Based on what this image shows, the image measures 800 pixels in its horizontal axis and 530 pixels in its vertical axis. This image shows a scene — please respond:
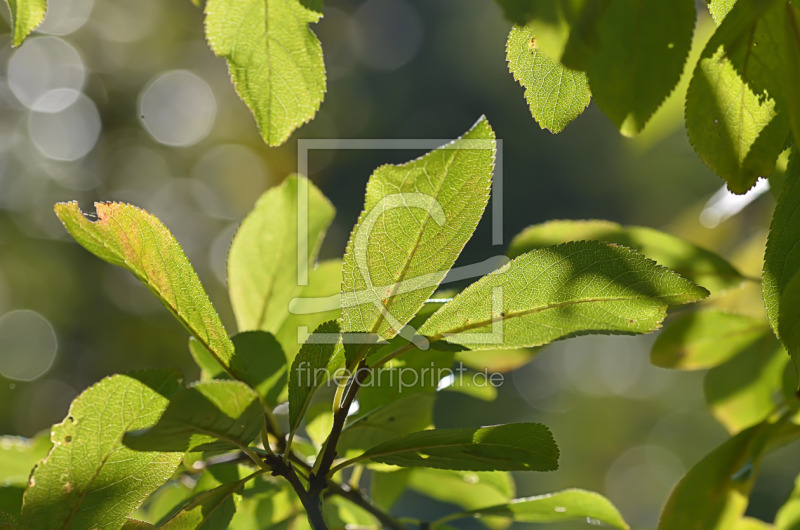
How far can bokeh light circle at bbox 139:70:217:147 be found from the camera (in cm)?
468

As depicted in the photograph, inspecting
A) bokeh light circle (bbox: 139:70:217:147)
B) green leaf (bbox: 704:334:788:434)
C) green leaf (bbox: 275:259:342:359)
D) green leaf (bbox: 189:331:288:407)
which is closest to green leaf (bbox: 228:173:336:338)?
green leaf (bbox: 275:259:342:359)

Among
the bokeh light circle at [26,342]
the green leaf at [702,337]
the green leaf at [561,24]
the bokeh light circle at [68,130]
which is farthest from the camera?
the bokeh light circle at [68,130]

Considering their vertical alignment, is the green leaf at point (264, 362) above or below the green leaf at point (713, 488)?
above

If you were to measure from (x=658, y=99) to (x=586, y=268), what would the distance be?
154 millimetres

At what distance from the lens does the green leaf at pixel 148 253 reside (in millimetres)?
535

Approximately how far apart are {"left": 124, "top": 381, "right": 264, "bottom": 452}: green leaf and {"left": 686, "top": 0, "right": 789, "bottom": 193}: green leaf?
1.45 ft

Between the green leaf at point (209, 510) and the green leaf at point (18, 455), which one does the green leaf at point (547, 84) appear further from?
the green leaf at point (18, 455)

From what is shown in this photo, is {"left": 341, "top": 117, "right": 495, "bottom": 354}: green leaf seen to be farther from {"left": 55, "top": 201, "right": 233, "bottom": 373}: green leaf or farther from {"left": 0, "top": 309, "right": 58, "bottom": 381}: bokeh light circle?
{"left": 0, "top": 309, "right": 58, "bottom": 381}: bokeh light circle

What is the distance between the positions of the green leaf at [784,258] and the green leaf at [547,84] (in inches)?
7.3

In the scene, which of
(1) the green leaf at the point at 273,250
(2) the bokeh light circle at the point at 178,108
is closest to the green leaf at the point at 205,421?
(1) the green leaf at the point at 273,250

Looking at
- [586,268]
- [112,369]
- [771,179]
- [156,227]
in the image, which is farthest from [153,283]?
[112,369]

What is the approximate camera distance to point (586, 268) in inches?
21.6

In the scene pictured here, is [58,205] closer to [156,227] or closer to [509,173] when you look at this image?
[156,227]

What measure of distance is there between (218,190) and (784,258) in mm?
4668
